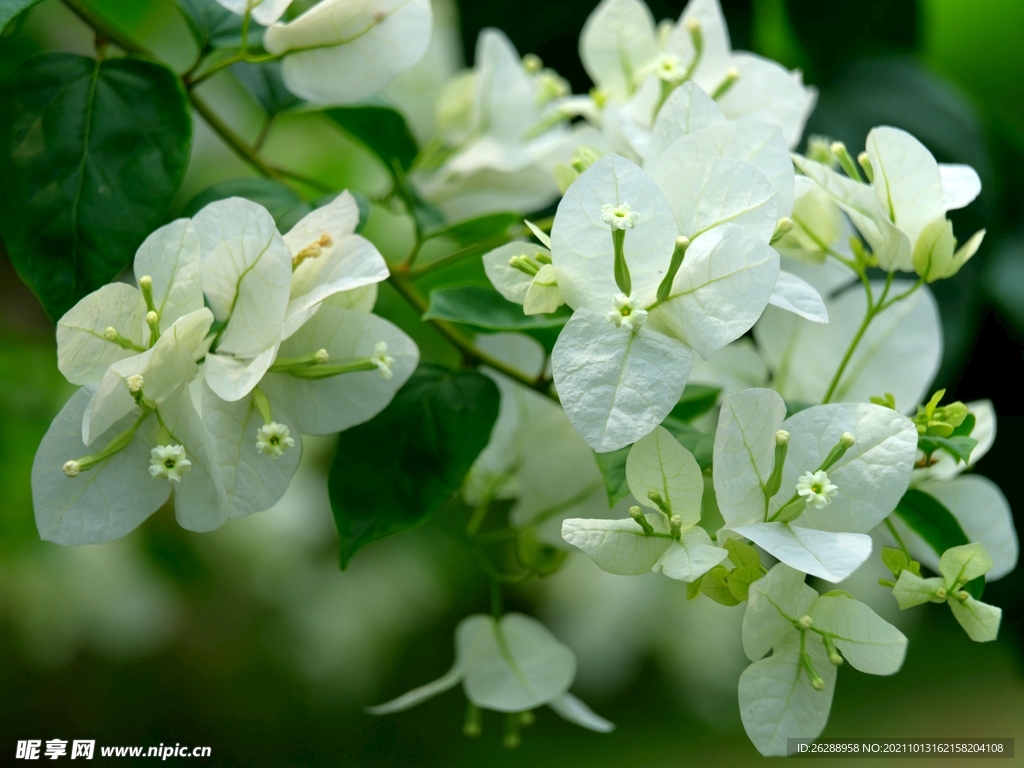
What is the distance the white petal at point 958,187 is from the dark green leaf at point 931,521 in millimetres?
119

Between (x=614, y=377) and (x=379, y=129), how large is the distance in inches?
10.8

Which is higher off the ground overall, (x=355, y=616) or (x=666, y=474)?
(x=666, y=474)

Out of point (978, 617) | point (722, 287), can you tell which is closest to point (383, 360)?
point (722, 287)

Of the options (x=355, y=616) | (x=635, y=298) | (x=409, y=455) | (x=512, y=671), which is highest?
(x=635, y=298)

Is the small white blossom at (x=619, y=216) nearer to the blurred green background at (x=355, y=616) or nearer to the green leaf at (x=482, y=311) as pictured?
the green leaf at (x=482, y=311)

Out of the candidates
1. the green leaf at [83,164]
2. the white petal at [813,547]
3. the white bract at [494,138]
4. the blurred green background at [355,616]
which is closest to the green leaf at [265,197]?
the green leaf at [83,164]

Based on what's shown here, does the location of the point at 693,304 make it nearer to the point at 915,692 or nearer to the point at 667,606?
the point at 667,606

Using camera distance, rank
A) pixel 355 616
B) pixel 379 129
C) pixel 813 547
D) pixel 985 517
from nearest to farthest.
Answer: pixel 813 547, pixel 985 517, pixel 379 129, pixel 355 616

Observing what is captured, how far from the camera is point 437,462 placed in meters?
0.36

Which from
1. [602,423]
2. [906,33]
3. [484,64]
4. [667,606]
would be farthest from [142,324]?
[667,606]

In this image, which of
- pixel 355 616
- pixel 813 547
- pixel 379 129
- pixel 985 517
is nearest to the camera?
pixel 813 547

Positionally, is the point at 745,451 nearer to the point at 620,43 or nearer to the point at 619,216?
the point at 619,216

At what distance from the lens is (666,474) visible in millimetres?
293

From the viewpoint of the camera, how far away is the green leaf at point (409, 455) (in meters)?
0.34
